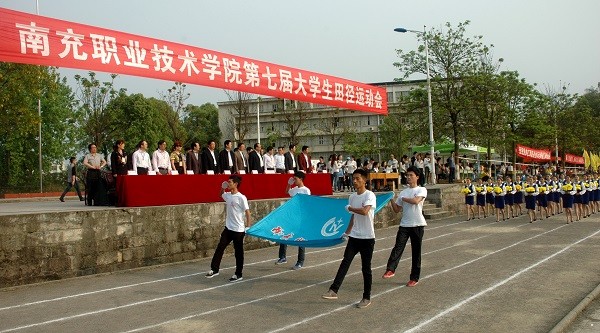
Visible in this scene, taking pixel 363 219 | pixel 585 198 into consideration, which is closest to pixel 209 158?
pixel 363 219

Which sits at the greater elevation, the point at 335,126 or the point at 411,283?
A: the point at 335,126

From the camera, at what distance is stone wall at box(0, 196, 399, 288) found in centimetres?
1134

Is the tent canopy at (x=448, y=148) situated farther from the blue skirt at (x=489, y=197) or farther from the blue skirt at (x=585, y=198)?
the blue skirt at (x=585, y=198)

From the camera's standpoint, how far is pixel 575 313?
793 centimetres

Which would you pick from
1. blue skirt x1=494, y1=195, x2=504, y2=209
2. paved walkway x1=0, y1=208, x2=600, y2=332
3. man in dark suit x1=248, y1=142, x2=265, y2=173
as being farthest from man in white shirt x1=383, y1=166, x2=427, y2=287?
blue skirt x1=494, y1=195, x2=504, y2=209

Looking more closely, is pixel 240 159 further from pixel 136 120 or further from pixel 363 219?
pixel 136 120

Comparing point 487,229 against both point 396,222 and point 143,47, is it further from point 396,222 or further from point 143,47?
point 143,47

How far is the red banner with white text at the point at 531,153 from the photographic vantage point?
138 feet

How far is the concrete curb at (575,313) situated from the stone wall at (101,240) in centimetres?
914

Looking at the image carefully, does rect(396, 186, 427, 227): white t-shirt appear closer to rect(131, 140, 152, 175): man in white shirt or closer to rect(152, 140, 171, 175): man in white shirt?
rect(131, 140, 152, 175): man in white shirt

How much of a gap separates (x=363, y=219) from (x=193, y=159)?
338 inches

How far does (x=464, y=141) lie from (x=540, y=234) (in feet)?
67.0

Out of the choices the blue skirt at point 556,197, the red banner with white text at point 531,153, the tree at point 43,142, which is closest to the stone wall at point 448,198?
the blue skirt at point 556,197

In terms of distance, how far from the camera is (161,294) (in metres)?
10.2
